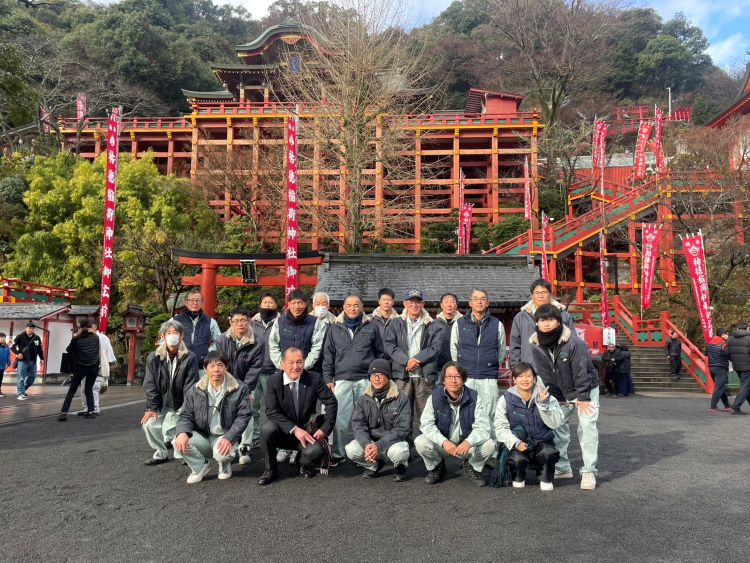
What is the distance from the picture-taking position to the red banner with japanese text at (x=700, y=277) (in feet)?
43.1

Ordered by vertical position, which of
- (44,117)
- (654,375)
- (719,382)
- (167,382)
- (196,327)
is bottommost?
(654,375)

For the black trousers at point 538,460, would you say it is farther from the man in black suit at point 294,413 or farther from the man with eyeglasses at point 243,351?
the man with eyeglasses at point 243,351

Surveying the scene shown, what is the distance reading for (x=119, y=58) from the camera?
33062 mm

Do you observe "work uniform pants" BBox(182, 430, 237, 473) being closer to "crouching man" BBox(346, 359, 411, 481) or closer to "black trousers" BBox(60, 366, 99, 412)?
"crouching man" BBox(346, 359, 411, 481)

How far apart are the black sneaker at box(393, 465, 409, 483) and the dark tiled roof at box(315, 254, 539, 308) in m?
6.72

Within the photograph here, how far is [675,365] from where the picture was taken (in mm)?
14477

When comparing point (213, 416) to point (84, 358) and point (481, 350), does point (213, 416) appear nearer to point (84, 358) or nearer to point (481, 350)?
point (481, 350)

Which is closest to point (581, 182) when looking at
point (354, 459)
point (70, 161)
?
point (70, 161)

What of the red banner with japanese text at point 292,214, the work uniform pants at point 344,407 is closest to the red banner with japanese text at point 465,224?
the red banner with japanese text at point 292,214

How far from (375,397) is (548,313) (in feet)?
5.20

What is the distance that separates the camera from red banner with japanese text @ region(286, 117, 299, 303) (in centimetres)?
1171

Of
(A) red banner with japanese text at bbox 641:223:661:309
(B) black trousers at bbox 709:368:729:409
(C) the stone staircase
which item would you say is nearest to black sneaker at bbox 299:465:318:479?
(B) black trousers at bbox 709:368:729:409

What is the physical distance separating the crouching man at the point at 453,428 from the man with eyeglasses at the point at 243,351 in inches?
68.8

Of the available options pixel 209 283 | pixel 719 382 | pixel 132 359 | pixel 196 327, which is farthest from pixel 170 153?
pixel 719 382
